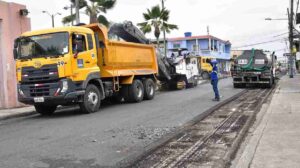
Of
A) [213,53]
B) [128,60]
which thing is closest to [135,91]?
[128,60]

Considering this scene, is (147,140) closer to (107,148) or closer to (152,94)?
(107,148)

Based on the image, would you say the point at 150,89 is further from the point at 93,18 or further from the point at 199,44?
the point at 199,44

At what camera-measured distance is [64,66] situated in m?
14.4

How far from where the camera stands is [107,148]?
882 centimetres

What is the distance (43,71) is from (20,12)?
258 inches

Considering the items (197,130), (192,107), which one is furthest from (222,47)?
(197,130)

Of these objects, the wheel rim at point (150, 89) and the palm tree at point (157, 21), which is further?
the palm tree at point (157, 21)

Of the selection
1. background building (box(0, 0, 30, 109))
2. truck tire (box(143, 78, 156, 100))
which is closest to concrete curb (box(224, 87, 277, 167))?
truck tire (box(143, 78, 156, 100))

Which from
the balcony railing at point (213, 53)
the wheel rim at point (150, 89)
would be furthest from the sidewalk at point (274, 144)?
the balcony railing at point (213, 53)

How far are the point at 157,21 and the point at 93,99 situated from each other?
25.5 meters

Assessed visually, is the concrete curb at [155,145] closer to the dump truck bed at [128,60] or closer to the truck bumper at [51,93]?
the truck bumper at [51,93]

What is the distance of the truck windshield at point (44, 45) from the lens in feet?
47.9

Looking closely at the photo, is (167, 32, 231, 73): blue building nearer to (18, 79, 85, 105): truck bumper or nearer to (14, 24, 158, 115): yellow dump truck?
(14, 24, 158, 115): yellow dump truck

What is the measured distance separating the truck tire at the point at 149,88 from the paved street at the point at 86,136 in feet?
15.2
